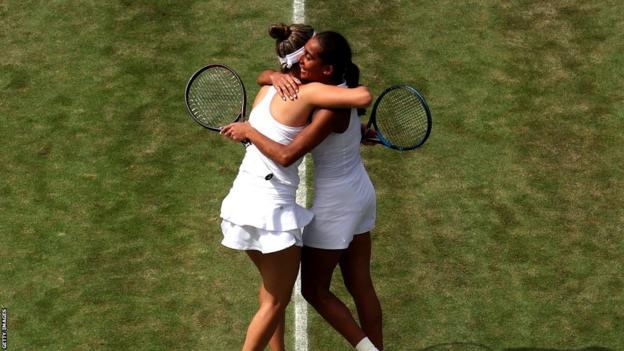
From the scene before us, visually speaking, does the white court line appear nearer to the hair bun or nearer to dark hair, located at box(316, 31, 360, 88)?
dark hair, located at box(316, 31, 360, 88)

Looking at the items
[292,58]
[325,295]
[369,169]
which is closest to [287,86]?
[292,58]

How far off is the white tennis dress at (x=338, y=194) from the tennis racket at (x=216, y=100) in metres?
0.91

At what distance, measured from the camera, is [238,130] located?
903cm

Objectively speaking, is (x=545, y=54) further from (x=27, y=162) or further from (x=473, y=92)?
(x=27, y=162)

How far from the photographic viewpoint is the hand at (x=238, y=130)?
29.6 feet

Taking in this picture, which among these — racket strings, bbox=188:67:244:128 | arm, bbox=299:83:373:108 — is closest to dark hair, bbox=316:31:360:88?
arm, bbox=299:83:373:108

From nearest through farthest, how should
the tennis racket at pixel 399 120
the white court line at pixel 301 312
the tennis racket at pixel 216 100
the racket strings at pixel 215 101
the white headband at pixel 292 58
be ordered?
the white headband at pixel 292 58 < the tennis racket at pixel 399 120 < the tennis racket at pixel 216 100 < the racket strings at pixel 215 101 < the white court line at pixel 301 312

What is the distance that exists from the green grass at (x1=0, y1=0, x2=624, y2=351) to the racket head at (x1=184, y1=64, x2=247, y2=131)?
164cm

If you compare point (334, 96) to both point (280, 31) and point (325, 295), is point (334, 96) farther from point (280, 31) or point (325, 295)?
point (325, 295)

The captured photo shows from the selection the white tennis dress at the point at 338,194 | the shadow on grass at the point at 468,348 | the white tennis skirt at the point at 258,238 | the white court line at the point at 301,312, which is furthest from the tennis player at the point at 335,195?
the white court line at the point at 301,312

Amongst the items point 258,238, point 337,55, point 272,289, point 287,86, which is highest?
point 337,55

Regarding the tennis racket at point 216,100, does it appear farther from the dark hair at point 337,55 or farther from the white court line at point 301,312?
the white court line at point 301,312

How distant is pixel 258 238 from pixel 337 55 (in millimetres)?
1379

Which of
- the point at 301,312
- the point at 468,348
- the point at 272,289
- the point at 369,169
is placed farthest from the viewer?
the point at 369,169
